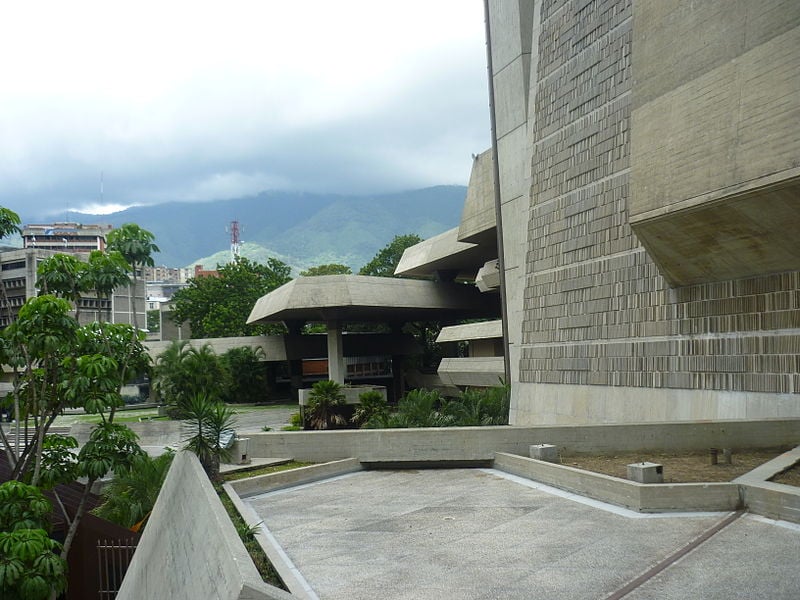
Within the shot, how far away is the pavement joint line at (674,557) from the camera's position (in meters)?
7.68

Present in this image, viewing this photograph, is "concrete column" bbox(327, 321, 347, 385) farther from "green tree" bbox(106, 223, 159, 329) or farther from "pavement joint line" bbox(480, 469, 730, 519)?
"pavement joint line" bbox(480, 469, 730, 519)

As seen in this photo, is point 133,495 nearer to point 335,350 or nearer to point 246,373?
point 335,350

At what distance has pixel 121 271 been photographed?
16203 millimetres

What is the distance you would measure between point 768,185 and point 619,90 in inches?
301

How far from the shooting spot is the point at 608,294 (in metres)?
20.2

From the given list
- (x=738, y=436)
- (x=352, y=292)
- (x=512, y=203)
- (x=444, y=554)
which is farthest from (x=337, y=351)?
(x=444, y=554)

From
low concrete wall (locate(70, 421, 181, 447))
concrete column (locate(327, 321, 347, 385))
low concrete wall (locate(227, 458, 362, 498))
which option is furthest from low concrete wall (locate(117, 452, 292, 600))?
concrete column (locate(327, 321, 347, 385))

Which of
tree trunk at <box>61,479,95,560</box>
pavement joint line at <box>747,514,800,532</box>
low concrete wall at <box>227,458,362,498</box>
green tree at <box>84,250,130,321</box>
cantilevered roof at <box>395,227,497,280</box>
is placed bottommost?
tree trunk at <box>61,479,95,560</box>

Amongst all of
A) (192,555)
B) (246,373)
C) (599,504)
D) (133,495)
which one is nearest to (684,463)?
(599,504)

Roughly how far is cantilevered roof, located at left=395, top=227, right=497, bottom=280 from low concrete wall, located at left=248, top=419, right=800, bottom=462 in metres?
22.6

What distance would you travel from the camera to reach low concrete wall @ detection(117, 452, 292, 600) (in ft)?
19.1

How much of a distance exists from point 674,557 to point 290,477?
8844 mm

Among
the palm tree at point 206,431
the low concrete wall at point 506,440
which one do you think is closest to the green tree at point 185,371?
the low concrete wall at point 506,440

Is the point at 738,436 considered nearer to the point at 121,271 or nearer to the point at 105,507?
the point at 121,271
